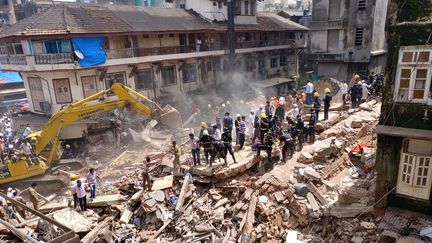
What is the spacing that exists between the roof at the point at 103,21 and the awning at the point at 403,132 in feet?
70.3

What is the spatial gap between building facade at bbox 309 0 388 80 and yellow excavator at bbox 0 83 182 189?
22.3 m

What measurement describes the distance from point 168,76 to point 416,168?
2418cm

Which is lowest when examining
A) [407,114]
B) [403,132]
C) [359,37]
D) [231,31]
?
[403,132]

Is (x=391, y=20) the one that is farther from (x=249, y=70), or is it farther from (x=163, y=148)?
(x=249, y=70)

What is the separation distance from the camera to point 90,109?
18.8 metres

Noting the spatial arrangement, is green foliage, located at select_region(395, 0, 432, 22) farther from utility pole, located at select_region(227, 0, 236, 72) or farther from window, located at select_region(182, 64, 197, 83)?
utility pole, located at select_region(227, 0, 236, 72)

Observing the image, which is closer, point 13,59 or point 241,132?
point 241,132

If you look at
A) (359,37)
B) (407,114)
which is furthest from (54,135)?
(359,37)

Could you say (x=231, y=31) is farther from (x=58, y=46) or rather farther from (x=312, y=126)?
(x=312, y=126)

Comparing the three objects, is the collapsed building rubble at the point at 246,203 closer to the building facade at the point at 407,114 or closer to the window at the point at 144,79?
the building facade at the point at 407,114

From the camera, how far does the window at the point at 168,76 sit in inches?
1217

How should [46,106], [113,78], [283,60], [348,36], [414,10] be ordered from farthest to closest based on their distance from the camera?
[283,60], [348,36], [113,78], [46,106], [414,10]

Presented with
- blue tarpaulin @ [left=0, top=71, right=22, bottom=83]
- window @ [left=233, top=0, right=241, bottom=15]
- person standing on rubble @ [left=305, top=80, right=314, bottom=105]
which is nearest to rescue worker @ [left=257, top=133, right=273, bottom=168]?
person standing on rubble @ [left=305, top=80, right=314, bottom=105]

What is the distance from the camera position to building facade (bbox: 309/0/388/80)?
32375 millimetres
